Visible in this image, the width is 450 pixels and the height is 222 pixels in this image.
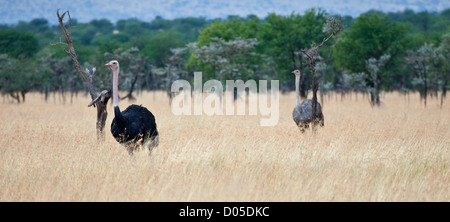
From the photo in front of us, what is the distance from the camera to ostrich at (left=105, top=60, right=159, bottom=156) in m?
7.95

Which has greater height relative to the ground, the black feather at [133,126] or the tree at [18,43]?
the tree at [18,43]

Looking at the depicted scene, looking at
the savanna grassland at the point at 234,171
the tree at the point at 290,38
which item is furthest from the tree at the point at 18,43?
the savanna grassland at the point at 234,171

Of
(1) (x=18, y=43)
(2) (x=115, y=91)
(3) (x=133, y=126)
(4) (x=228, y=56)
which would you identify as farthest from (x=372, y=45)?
(1) (x=18, y=43)

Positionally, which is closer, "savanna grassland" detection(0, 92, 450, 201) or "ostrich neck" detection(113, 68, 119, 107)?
"savanna grassland" detection(0, 92, 450, 201)

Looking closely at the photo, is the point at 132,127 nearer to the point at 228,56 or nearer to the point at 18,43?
the point at 228,56

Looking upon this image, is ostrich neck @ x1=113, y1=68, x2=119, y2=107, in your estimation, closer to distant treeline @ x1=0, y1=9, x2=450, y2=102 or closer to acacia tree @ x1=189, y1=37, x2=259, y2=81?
distant treeline @ x1=0, y1=9, x2=450, y2=102

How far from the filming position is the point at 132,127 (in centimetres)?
812

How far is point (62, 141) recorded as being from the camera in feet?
34.7

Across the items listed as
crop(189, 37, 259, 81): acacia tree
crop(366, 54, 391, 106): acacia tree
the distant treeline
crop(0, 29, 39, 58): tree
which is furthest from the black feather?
crop(0, 29, 39, 58): tree

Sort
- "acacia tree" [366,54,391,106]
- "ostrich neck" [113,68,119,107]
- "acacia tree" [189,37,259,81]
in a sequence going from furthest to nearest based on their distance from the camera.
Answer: "acacia tree" [189,37,259,81], "acacia tree" [366,54,391,106], "ostrich neck" [113,68,119,107]

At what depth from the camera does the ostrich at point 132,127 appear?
795cm

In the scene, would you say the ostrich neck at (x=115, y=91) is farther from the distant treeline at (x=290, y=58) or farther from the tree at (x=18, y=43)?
the tree at (x=18, y=43)
